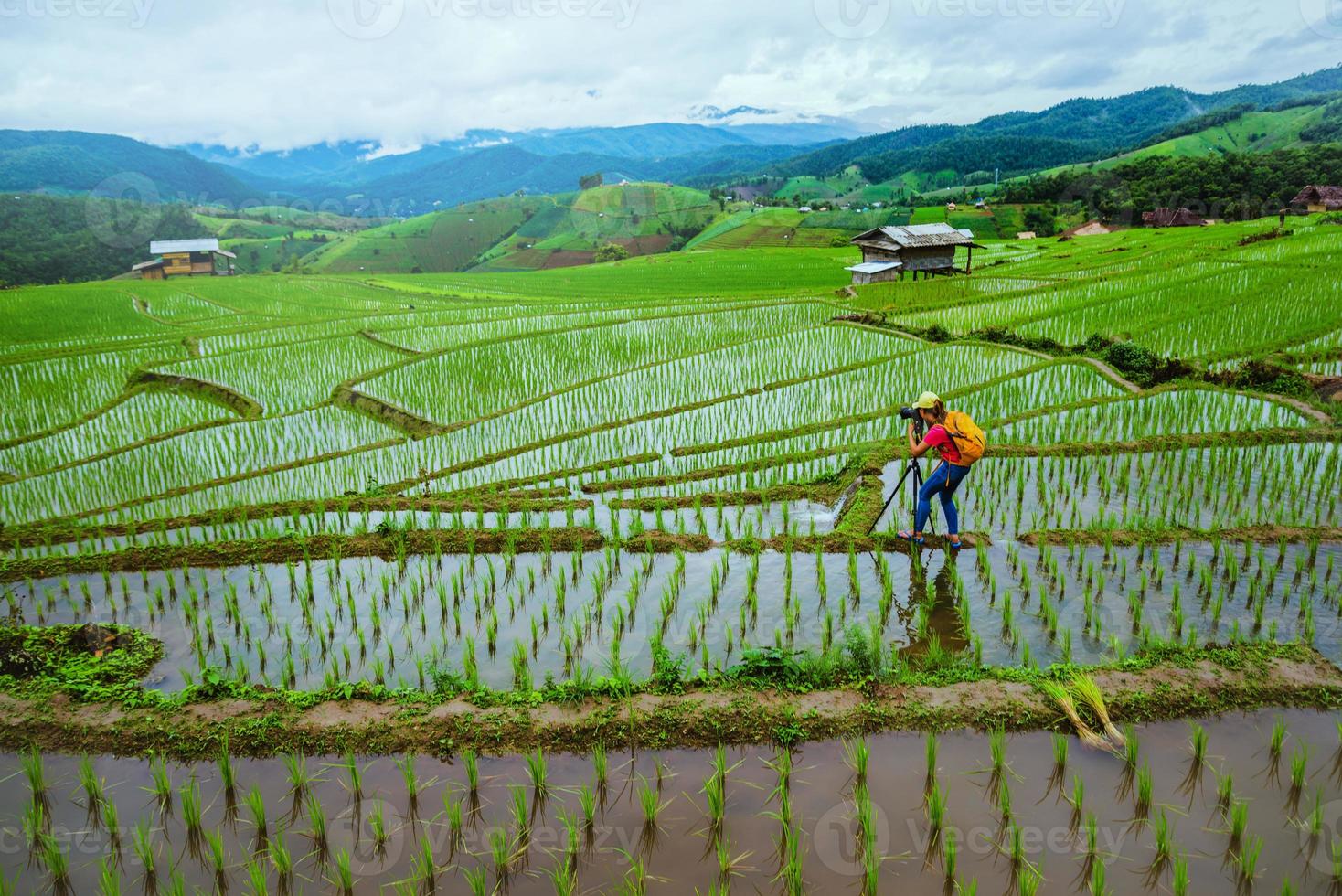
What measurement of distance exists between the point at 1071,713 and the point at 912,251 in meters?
21.9

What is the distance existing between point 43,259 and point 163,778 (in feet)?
176

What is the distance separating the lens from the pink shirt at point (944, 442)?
588cm

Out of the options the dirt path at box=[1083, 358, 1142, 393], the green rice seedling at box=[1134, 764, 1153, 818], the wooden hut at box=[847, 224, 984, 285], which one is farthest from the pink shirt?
the wooden hut at box=[847, 224, 984, 285]

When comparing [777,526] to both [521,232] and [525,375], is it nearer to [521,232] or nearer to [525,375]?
[525,375]

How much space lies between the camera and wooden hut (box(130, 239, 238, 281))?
43500 millimetres

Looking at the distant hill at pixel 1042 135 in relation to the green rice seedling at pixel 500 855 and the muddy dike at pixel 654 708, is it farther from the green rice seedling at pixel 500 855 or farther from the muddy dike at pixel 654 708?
the green rice seedling at pixel 500 855

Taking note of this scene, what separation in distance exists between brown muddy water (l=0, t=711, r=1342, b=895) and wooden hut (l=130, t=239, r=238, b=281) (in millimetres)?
48306

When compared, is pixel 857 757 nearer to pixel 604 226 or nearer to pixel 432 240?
pixel 604 226

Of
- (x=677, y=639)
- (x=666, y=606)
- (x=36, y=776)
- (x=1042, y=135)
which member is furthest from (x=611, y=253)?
(x=1042, y=135)

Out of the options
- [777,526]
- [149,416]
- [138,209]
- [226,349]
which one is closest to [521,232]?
[138,209]

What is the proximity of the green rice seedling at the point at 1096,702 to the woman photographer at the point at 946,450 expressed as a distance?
2061 millimetres

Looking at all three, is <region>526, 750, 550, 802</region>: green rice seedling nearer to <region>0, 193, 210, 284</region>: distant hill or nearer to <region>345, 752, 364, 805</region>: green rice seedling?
<region>345, 752, 364, 805</region>: green rice seedling

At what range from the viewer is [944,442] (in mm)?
5926

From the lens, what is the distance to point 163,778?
12.7 ft
